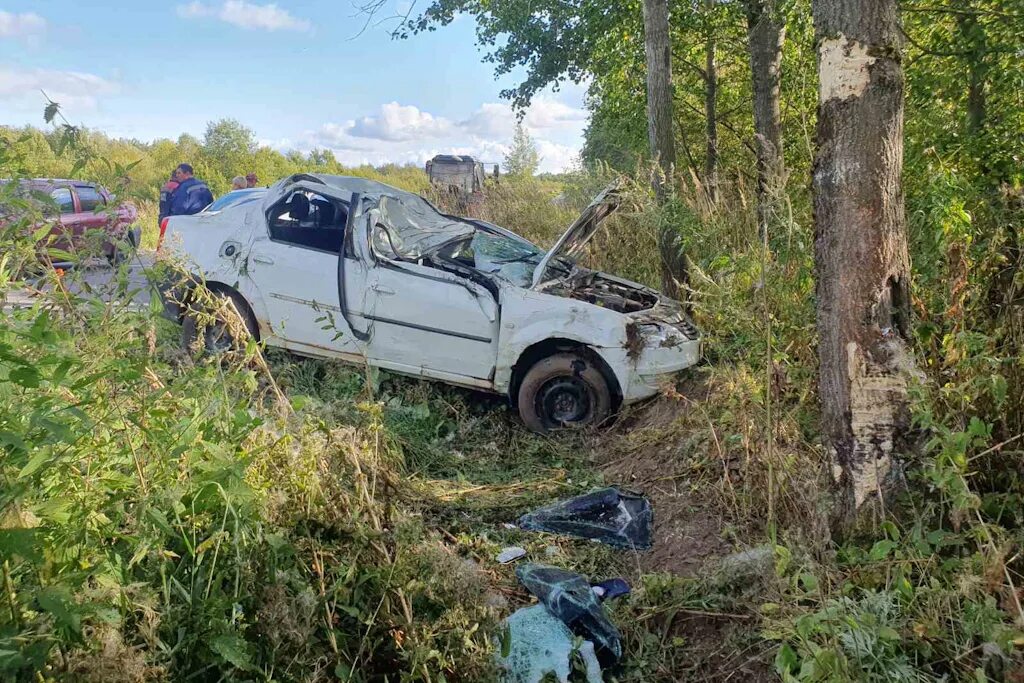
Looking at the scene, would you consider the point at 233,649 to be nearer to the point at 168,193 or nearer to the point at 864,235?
the point at 864,235

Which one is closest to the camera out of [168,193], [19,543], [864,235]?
[19,543]

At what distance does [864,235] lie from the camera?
2.90m

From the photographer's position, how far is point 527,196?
511 inches

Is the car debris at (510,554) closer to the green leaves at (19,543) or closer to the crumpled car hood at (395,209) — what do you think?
the green leaves at (19,543)

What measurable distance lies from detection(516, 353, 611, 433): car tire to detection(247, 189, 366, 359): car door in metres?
1.37

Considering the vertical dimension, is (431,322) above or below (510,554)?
above

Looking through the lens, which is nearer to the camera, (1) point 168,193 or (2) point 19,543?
(2) point 19,543

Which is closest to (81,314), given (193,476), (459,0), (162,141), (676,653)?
(193,476)

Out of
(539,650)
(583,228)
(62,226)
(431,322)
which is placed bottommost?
(539,650)

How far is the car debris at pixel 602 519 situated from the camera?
142 inches

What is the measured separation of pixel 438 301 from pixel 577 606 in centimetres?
291

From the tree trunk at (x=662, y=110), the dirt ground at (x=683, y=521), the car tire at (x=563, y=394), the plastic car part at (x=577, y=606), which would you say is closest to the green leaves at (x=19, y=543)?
the plastic car part at (x=577, y=606)

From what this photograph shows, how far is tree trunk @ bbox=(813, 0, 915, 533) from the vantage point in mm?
2855

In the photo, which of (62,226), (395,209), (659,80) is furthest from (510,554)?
(659,80)
